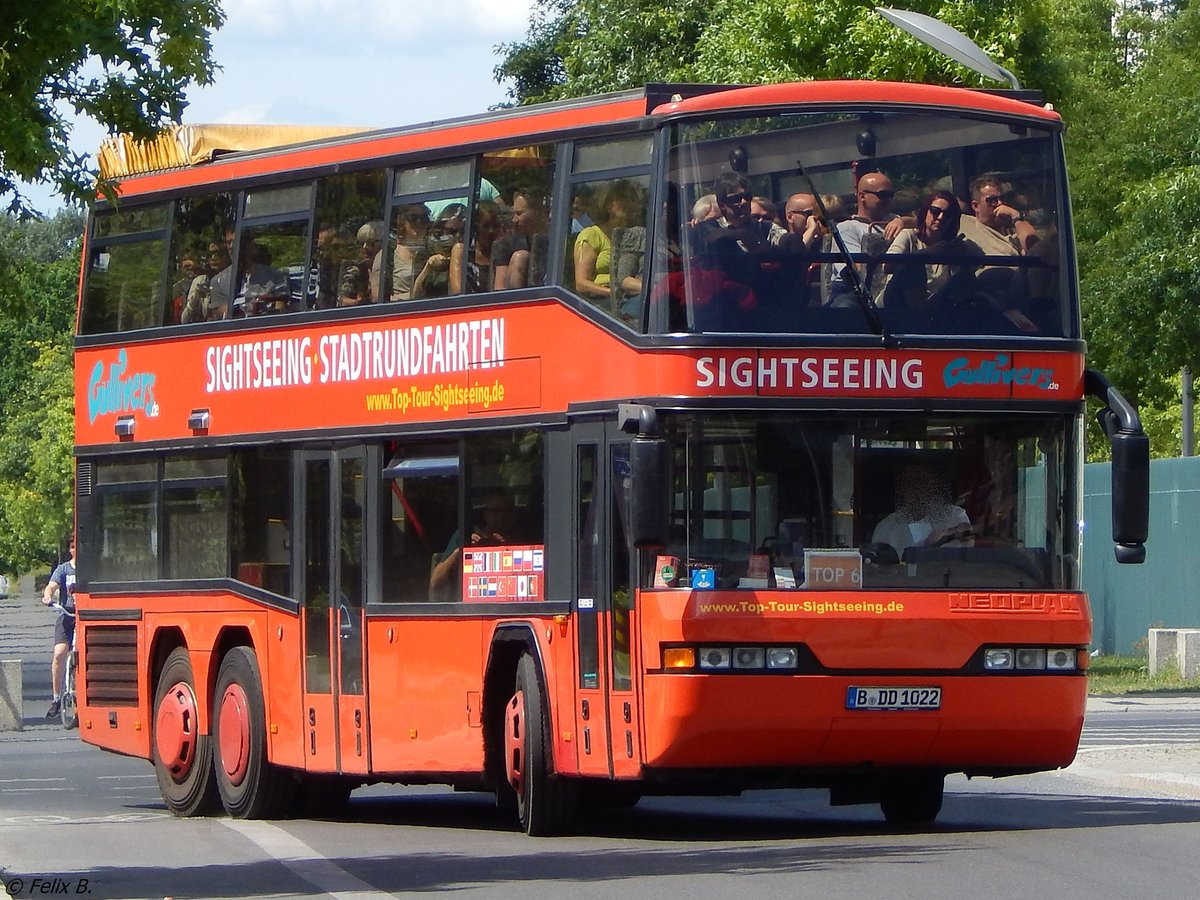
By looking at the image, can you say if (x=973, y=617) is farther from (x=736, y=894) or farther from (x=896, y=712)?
(x=736, y=894)

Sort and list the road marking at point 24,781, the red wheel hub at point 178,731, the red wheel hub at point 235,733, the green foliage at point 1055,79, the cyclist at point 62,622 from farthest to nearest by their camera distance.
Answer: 1. the green foliage at point 1055,79
2. the cyclist at point 62,622
3. the road marking at point 24,781
4. the red wheel hub at point 178,731
5. the red wheel hub at point 235,733

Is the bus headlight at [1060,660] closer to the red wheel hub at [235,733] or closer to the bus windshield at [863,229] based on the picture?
the bus windshield at [863,229]

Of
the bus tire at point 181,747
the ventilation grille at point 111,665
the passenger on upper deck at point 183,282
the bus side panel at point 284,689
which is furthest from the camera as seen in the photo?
the ventilation grille at point 111,665

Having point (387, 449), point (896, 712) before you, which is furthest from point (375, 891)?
point (387, 449)

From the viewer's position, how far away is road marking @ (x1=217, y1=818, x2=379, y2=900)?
11.6 m

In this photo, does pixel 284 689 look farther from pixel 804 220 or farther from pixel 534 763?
pixel 804 220

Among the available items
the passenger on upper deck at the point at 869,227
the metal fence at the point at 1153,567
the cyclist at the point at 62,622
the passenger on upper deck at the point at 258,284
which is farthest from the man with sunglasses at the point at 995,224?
the metal fence at the point at 1153,567

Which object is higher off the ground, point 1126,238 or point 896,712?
point 1126,238

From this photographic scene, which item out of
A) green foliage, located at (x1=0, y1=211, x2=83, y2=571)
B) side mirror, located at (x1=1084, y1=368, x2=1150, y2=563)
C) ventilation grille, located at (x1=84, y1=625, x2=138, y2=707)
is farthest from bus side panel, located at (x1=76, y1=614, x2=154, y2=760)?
green foliage, located at (x1=0, y1=211, x2=83, y2=571)

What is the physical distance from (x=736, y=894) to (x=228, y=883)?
8.61 feet

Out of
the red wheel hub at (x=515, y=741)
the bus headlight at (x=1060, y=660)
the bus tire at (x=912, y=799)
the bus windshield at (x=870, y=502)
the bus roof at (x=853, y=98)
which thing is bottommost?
the bus tire at (x=912, y=799)

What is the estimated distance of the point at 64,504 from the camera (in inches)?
3885

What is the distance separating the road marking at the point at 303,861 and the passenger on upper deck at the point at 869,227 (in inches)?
157

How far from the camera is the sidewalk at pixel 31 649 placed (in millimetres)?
31688
